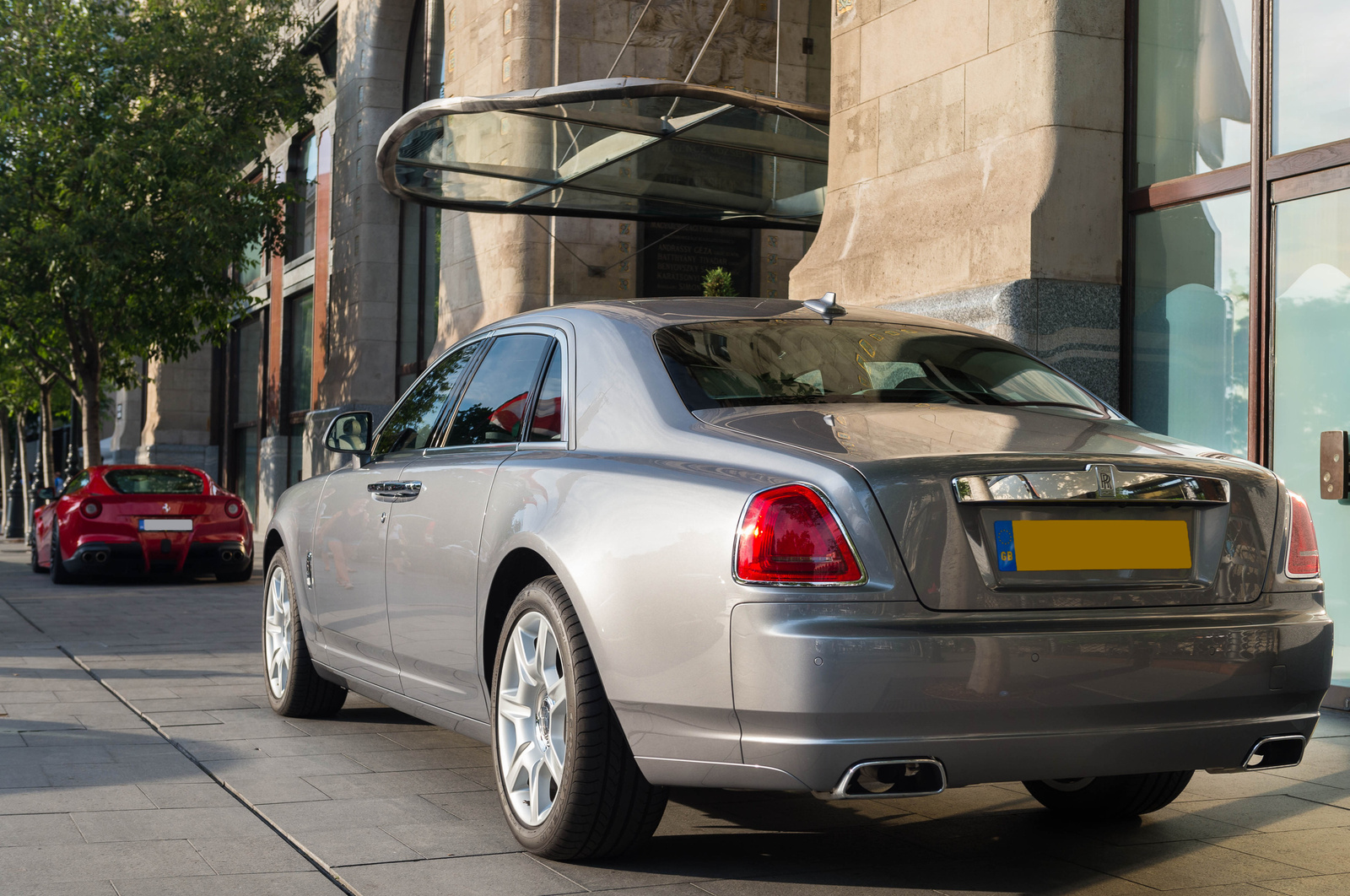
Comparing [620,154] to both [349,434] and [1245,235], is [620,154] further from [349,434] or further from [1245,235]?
[349,434]

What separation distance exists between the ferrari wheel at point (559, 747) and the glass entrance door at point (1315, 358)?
451cm

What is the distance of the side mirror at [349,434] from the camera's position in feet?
18.9

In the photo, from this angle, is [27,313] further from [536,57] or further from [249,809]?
[249,809]

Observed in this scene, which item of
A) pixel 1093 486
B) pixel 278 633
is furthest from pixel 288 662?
pixel 1093 486

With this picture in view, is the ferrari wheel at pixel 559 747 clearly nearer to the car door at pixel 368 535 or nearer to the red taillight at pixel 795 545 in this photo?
the red taillight at pixel 795 545

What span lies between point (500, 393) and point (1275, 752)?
2514 millimetres

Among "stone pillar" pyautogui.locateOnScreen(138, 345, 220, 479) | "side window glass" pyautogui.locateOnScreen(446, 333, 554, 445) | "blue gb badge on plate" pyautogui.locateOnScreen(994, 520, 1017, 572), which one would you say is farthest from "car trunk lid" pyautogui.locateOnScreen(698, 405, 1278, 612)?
"stone pillar" pyautogui.locateOnScreen(138, 345, 220, 479)

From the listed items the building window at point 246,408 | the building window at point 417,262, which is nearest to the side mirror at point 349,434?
the building window at point 417,262

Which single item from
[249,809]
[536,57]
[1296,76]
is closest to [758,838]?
[249,809]

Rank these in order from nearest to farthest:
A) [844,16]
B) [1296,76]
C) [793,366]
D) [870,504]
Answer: [870,504] → [793,366] → [1296,76] → [844,16]

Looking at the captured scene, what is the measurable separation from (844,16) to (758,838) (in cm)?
751

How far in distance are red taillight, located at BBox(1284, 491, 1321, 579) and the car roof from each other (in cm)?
119

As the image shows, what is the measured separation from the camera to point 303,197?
23.5 meters

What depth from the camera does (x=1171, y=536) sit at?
3402mm
